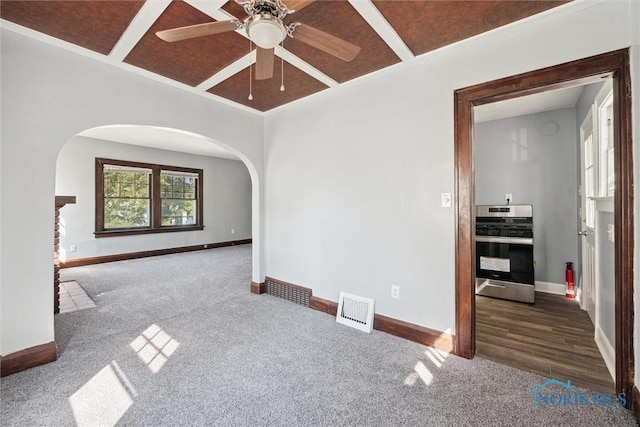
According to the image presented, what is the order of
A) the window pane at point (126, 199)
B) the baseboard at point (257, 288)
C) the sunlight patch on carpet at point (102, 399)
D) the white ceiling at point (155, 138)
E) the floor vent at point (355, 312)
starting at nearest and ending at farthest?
the sunlight patch on carpet at point (102, 399), the floor vent at point (355, 312), the baseboard at point (257, 288), the white ceiling at point (155, 138), the window pane at point (126, 199)

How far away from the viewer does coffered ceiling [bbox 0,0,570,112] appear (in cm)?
173

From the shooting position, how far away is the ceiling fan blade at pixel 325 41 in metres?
1.58

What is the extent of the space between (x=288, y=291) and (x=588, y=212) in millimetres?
3575

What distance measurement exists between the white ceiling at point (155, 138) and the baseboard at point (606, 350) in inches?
199

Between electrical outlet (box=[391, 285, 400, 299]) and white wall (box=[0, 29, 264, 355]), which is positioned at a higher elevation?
white wall (box=[0, 29, 264, 355])

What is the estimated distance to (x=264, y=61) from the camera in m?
1.81

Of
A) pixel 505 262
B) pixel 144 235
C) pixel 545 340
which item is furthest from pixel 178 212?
pixel 545 340

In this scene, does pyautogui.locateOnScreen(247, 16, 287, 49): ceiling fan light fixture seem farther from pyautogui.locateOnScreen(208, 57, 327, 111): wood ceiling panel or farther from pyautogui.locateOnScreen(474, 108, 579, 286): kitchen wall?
pyautogui.locateOnScreen(474, 108, 579, 286): kitchen wall

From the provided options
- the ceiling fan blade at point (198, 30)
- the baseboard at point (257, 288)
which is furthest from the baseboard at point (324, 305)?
the ceiling fan blade at point (198, 30)

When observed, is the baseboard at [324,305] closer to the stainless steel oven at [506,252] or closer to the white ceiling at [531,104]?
the stainless steel oven at [506,252]

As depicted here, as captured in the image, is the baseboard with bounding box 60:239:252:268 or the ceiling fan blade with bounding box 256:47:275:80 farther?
the baseboard with bounding box 60:239:252:268

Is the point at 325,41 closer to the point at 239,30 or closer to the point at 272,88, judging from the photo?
the point at 239,30

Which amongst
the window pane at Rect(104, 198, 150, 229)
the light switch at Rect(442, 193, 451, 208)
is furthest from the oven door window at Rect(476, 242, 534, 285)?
the window pane at Rect(104, 198, 150, 229)

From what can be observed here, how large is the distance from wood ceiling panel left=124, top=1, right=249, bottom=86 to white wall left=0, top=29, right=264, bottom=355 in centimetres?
37
